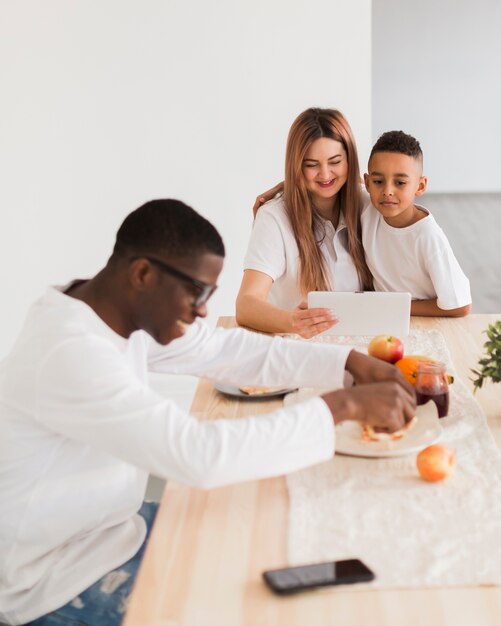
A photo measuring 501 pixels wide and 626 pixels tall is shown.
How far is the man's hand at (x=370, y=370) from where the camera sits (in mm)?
1756

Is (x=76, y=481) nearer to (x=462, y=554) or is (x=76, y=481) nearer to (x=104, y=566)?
(x=104, y=566)

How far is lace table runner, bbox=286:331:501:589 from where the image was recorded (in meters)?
1.23

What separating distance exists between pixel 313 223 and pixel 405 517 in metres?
1.62

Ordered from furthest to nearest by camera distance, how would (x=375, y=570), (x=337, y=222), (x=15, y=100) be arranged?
(x=15, y=100) < (x=337, y=222) < (x=375, y=570)

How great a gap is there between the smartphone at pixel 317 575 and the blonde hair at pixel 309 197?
166 centimetres

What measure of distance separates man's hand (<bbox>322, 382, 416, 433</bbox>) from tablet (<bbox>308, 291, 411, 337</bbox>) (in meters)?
0.87

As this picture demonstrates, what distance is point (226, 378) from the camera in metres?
1.93

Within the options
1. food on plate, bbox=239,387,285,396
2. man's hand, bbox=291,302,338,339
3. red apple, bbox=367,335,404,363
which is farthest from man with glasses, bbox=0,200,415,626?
man's hand, bbox=291,302,338,339

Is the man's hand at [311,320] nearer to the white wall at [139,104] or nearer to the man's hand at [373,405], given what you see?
the man's hand at [373,405]

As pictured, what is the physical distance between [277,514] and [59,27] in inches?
118

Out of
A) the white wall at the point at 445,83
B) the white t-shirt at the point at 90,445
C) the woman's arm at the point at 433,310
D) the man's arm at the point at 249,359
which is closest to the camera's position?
the white t-shirt at the point at 90,445

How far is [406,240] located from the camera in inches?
109

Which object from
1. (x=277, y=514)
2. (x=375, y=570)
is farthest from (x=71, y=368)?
(x=375, y=570)

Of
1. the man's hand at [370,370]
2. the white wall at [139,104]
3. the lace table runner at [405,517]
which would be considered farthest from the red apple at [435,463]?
the white wall at [139,104]
